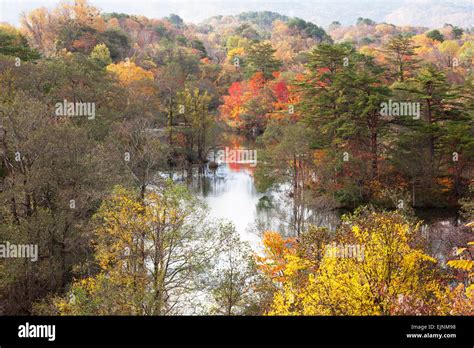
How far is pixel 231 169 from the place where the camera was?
35.8 meters

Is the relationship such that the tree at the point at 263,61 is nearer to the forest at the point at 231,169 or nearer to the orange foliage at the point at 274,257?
the forest at the point at 231,169

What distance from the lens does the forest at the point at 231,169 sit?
38.2 ft

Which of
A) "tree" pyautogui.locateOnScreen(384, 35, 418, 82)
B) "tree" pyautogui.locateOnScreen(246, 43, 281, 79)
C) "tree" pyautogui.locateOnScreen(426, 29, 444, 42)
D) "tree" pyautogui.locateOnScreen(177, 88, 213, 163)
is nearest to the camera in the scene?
"tree" pyautogui.locateOnScreen(177, 88, 213, 163)

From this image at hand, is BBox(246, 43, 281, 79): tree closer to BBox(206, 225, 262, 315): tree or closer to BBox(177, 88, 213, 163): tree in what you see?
BBox(177, 88, 213, 163): tree

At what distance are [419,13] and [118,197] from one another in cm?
6603

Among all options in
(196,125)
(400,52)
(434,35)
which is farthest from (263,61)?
(434,35)

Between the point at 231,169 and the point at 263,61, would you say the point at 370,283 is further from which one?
the point at 263,61

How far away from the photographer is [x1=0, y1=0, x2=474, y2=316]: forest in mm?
11648

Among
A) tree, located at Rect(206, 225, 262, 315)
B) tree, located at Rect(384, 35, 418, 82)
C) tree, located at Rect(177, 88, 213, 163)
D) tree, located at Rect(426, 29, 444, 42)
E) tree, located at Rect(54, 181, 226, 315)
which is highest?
tree, located at Rect(426, 29, 444, 42)

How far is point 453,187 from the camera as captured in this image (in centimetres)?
A: 2722

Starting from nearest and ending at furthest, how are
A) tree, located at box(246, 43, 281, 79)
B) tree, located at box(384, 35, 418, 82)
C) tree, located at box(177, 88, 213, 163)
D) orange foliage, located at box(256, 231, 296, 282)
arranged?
orange foliage, located at box(256, 231, 296, 282), tree, located at box(177, 88, 213, 163), tree, located at box(384, 35, 418, 82), tree, located at box(246, 43, 281, 79)

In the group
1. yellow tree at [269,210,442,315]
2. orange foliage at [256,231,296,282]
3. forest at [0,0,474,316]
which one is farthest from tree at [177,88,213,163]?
yellow tree at [269,210,442,315]
